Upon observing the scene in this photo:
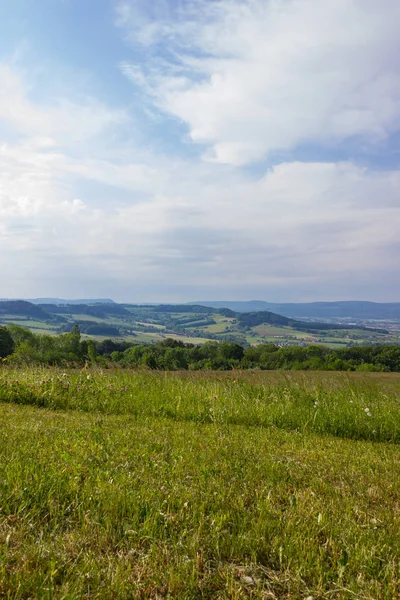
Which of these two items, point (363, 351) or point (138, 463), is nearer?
point (138, 463)

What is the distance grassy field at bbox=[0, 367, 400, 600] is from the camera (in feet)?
8.86

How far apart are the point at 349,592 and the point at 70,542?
2243mm

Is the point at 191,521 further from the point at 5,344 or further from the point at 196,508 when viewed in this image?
the point at 5,344

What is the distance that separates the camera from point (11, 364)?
43.3 ft

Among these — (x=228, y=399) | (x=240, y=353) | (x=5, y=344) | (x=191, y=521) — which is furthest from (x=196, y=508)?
(x=240, y=353)

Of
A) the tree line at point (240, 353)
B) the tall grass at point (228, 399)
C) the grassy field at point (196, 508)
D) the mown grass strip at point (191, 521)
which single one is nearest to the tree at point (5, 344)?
the tree line at point (240, 353)

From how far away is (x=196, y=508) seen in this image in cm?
369

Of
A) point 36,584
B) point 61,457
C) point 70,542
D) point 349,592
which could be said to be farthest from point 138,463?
point 349,592

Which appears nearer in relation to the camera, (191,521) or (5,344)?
(191,521)

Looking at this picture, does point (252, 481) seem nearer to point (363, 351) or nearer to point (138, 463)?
point (138, 463)

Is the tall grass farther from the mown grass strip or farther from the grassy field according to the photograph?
the mown grass strip

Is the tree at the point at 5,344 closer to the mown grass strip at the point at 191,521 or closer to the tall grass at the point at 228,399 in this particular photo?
the tall grass at the point at 228,399

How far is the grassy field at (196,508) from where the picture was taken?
2.70 m

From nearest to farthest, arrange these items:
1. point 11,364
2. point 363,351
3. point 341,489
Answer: point 341,489, point 11,364, point 363,351
